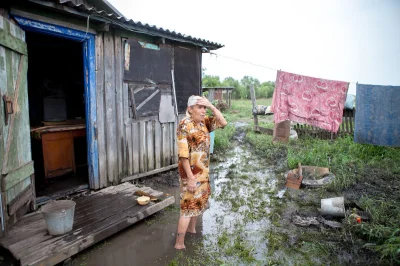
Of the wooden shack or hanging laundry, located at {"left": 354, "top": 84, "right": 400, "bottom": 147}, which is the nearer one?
the wooden shack

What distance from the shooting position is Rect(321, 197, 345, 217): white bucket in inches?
159

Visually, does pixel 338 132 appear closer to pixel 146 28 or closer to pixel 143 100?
pixel 143 100

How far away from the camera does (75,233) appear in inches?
125

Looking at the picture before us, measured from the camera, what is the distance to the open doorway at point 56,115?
523 centimetres

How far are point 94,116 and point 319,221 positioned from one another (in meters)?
4.13

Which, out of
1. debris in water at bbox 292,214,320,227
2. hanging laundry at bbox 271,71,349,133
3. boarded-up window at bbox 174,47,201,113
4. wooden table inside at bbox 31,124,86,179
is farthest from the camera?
hanging laundry at bbox 271,71,349,133

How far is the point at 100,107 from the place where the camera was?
4.78 meters

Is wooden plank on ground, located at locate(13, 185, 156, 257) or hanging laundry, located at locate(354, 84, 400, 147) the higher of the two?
hanging laundry, located at locate(354, 84, 400, 147)

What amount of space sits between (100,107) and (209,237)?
9.76 feet

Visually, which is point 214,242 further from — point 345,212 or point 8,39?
point 8,39

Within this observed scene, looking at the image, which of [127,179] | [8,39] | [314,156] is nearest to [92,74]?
[8,39]

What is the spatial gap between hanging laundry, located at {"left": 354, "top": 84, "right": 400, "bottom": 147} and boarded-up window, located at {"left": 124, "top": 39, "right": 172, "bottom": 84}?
16.7 feet

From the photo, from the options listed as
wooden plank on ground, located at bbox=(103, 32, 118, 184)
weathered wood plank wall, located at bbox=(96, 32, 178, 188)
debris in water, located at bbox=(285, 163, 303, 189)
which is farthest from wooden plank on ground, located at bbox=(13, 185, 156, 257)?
debris in water, located at bbox=(285, 163, 303, 189)

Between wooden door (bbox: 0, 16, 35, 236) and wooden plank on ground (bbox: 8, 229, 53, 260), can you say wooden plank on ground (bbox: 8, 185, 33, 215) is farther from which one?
wooden plank on ground (bbox: 8, 229, 53, 260)
